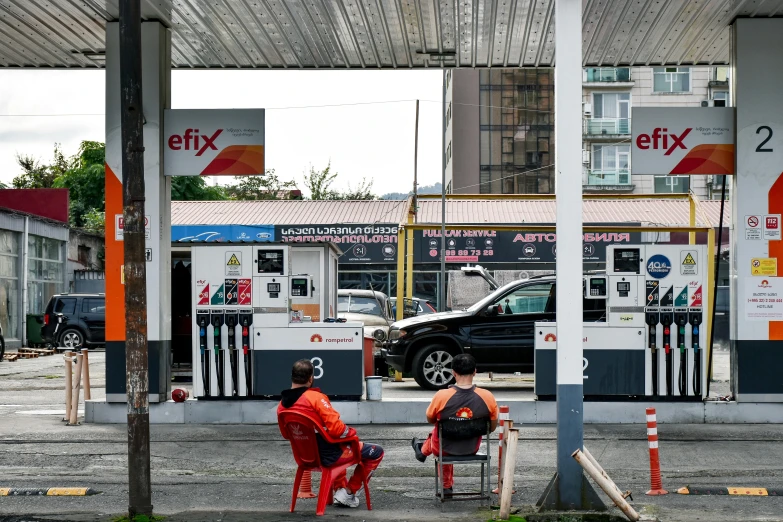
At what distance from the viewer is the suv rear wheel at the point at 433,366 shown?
17125 millimetres

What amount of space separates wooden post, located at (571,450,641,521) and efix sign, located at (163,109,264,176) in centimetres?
716

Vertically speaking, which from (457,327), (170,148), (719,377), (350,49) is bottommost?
(719,377)

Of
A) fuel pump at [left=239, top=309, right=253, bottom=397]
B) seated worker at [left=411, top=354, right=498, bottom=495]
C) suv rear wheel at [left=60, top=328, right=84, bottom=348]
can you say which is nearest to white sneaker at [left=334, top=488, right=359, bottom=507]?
seated worker at [left=411, top=354, right=498, bottom=495]

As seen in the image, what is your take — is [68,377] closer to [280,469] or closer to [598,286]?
[280,469]

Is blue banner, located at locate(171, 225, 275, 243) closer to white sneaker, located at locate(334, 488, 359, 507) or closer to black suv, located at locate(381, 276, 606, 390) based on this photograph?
black suv, located at locate(381, 276, 606, 390)

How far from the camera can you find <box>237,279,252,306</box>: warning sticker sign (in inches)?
530

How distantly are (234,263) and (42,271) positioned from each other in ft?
78.5

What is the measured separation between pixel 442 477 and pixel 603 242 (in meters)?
29.3

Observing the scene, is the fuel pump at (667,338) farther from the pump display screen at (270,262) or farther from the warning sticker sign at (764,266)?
the pump display screen at (270,262)

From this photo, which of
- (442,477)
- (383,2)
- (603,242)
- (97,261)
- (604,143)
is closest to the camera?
(442,477)

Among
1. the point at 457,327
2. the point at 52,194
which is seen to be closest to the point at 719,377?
the point at 457,327

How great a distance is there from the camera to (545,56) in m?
15.6

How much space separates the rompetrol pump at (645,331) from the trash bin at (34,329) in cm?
2317

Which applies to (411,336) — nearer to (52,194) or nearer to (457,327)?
(457,327)
